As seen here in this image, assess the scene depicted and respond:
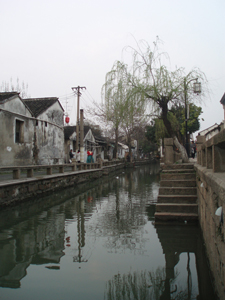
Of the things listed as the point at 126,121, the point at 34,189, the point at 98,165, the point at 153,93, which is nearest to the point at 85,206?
the point at 34,189

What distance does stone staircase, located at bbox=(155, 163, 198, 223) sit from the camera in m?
6.66

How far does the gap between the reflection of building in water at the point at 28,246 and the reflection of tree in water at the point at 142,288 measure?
50.0 inches

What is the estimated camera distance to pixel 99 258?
187 inches

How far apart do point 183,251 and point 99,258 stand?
1.60 meters

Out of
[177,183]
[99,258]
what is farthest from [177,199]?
[99,258]

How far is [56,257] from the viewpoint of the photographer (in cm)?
480

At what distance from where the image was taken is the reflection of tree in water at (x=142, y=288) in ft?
11.6

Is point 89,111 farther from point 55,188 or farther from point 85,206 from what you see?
point 85,206

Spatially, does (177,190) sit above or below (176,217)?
above

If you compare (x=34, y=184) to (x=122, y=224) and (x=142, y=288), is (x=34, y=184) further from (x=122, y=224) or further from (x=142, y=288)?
(x=142, y=288)

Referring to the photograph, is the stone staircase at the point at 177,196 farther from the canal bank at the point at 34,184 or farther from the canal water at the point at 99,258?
the canal bank at the point at 34,184

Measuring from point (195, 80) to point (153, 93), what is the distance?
200 centimetres

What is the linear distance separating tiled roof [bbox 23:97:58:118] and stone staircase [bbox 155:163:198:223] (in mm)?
13250

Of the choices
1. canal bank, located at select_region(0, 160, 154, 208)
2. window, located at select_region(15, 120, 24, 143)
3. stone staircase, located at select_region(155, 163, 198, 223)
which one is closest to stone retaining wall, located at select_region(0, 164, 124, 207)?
canal bank, located at select_region(0, 160, 154, 208)
